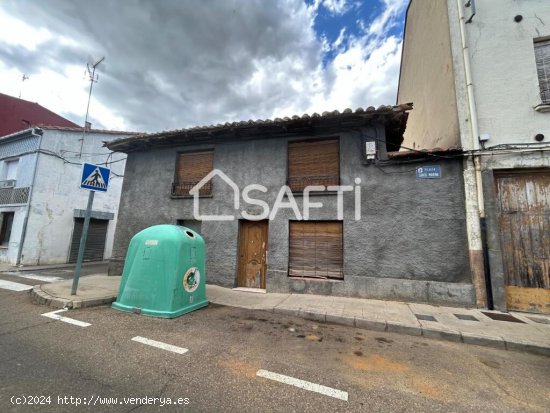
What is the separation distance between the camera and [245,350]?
3404 millimetres

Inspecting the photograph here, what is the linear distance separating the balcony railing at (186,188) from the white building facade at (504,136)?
7170mm

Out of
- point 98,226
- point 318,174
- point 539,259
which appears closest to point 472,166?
point 539,259

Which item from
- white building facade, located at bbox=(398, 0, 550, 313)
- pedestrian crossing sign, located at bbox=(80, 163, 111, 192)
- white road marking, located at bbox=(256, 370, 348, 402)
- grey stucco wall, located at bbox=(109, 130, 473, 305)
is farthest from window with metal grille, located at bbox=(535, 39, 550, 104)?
pedestrian crossing sign, located at bbox=(80, 163, 111, 192)

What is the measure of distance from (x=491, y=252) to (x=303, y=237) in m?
4.33

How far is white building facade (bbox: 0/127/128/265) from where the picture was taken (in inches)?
448

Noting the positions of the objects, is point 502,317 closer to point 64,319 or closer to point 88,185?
point 64,319

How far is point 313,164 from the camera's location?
7.29m

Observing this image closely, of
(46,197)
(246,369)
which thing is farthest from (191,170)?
(46,197)

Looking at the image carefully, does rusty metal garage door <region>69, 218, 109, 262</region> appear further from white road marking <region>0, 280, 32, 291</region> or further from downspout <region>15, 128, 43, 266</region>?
white road marking <region>0, 280, 32, 291</region>

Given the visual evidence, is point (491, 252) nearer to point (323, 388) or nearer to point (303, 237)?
point (303, 237)

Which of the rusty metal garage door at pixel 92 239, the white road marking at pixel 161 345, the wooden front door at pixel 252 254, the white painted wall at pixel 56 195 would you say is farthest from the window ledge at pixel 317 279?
the white painted wall at pixel 56 195

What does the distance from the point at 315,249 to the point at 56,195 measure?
43.2 feet

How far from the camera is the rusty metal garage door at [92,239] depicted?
12844 millimetres

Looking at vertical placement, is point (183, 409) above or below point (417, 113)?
below
